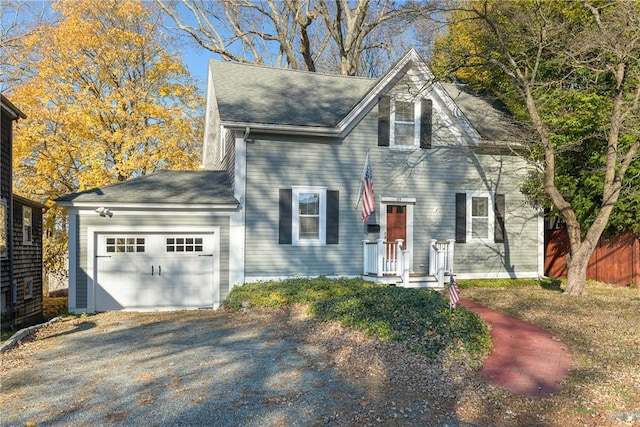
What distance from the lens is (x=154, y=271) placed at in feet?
39.9

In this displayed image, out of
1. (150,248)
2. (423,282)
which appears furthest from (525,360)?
(150,248)

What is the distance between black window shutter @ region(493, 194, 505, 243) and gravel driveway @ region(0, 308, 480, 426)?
8.05 m

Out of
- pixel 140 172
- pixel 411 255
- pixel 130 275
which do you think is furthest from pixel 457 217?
pixel 140 172

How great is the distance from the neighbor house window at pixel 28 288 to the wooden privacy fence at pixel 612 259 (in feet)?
53.4

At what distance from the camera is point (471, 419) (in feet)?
15.8

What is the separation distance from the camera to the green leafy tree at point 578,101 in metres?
11.1

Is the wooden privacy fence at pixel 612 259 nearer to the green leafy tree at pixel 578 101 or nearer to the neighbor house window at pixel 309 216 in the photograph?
the green leafy tree at pixel 578 101

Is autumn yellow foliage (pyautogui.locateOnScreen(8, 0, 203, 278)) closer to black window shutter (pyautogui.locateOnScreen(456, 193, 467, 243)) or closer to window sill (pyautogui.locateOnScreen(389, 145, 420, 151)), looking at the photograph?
window sill (pyautogui.locateOnScreen(389, 145, 420, 151))

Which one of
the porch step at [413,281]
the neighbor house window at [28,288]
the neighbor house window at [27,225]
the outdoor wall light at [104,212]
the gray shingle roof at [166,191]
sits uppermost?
the gray shingle roof at [166,191]

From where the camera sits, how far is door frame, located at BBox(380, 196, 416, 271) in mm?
13477

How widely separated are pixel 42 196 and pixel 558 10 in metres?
20.3

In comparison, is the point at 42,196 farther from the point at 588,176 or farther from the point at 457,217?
the point at 588,176

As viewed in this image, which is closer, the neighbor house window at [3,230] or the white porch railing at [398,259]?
the neighbor house window at [3,230]

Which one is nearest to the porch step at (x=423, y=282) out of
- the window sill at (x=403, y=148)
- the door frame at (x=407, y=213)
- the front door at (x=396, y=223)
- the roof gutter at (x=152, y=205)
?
the door frame at (x=407, y=213)
